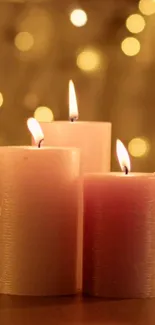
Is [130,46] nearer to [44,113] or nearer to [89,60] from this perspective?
[89,60]

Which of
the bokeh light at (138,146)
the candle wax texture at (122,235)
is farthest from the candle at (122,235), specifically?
the bokeh light at (138,146)

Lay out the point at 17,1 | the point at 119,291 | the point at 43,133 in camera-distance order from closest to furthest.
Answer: the point at 119,291, the point at 43,133, the point at 17,1

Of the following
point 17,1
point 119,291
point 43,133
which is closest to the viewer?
point 119,291

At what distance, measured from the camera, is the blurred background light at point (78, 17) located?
1.21 meters

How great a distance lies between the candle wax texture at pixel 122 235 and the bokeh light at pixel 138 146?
1.48ft

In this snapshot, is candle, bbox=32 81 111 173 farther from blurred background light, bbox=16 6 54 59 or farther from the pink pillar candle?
blurred background light, bbox=16 6 54 59

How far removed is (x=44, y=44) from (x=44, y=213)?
0.53 m

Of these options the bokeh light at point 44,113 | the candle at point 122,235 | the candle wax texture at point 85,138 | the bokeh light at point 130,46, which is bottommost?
the candle at point 122,235

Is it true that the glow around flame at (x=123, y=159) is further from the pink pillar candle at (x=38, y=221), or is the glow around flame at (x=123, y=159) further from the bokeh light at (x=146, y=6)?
the bokeh light at (x=146, y=6)

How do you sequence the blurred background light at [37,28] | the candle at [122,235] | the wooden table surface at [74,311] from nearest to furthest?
the wooden table surface at [74,311]
the candle at [122,235]
the blurred background light at [37,28]

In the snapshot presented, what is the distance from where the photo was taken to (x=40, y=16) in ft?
3.95

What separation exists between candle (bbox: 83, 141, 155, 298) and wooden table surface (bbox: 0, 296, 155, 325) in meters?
0.02

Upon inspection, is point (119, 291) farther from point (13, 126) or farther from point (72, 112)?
point (13, 126)

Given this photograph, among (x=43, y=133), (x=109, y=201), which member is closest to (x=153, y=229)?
(x=109, y=201)
